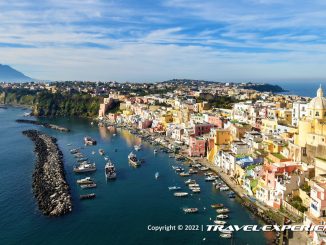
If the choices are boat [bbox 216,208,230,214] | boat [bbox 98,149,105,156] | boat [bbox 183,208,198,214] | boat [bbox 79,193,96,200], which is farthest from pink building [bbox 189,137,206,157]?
boat [bbox 216,208,230,214]

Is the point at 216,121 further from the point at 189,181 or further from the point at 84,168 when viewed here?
the point at 84,168

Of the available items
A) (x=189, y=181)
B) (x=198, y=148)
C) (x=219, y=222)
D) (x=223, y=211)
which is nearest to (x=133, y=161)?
(x=198, y=148)

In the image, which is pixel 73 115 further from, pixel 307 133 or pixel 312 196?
pixel 312 196

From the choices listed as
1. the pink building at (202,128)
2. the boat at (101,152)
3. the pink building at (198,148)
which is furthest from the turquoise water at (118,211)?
the pink building at (202,128)

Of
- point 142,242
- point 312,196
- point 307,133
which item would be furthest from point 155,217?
point 307,133

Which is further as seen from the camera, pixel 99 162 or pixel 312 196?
pixel 99 162

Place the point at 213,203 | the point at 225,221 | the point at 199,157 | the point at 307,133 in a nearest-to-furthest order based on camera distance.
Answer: the point at 225,221
the point at 213,203
the point at 307,133
the point at 199,157

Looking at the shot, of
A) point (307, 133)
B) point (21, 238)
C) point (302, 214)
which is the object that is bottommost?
point (21, 238)
